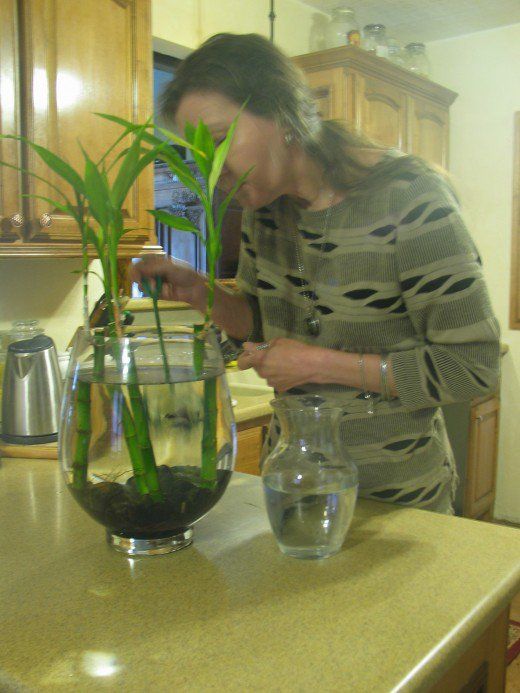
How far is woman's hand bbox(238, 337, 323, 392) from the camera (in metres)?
1.04

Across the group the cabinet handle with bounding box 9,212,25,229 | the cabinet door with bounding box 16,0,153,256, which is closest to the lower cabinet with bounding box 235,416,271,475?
the cabinet door with bounding box 16,0,153,256

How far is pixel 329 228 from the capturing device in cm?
114

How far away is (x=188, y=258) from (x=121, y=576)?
2.14 m

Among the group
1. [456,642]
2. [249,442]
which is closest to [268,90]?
[456,642]

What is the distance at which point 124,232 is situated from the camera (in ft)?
2.48

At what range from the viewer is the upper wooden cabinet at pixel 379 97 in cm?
296

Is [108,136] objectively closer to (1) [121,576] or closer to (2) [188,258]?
(2) [188,258]

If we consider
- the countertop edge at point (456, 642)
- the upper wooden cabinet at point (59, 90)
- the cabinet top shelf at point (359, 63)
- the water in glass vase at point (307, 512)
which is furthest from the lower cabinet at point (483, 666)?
the cabinet top shelf at point (359, 63)

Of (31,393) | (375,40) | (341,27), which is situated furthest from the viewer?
(375,40)

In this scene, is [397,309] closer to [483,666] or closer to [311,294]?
[311,294]

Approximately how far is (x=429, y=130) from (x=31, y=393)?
2.77 meters

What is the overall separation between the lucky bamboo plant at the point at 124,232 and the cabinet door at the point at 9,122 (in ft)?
3.46

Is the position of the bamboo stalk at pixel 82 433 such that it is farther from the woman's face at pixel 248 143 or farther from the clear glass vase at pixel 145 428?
the woman's face at pixel 248 143

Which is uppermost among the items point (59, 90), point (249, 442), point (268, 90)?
point (59, 90)
